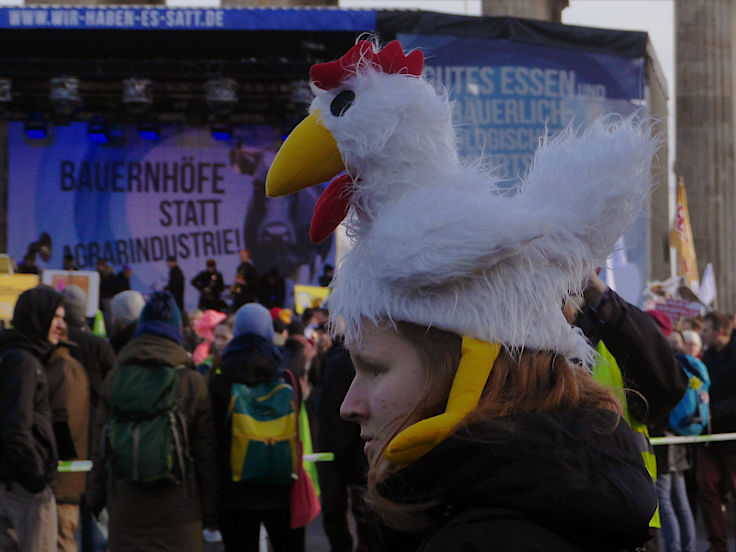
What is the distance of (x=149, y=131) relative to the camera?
1922 centimetres

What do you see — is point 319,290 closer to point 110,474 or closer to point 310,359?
point 310,359

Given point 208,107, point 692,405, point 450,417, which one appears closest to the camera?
point 450,417

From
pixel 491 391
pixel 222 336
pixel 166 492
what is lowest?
pixel 166 492

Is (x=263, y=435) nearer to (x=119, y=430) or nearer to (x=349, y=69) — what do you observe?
(x=119, y=430)

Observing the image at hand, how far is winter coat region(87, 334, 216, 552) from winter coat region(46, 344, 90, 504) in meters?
0.66

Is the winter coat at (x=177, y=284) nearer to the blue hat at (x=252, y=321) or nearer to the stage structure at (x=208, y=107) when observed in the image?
the stage structure at (x=208, y=107)

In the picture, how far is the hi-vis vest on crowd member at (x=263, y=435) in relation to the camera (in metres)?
5.26

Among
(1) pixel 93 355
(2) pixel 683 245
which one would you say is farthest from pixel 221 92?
(1) pixel 93 355

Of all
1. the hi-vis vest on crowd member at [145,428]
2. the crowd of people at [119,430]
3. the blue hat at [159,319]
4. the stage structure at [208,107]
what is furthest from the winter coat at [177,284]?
the hi-vis vest on crowd member at [145,428]

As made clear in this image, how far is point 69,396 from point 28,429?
91 cm

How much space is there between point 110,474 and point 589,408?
12.6 feet

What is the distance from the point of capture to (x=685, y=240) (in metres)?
16.1

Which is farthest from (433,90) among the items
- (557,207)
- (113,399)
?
(113,399)

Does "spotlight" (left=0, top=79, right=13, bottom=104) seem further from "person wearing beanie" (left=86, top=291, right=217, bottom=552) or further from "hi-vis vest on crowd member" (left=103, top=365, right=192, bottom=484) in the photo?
"hi-vis vest on crowd member" (left=103, top=365, right=192, bottom=484)
